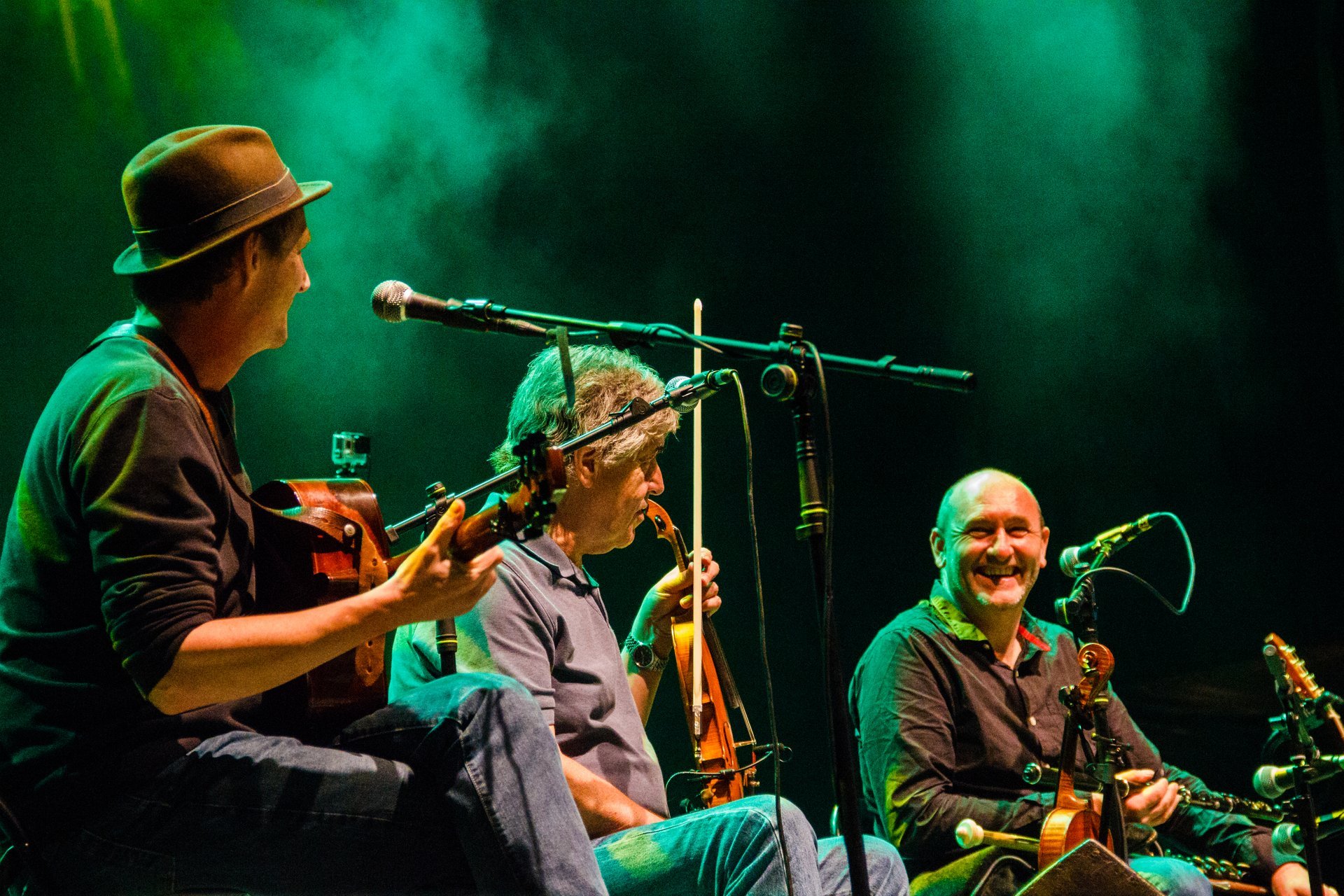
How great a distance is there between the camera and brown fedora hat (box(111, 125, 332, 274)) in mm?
1827

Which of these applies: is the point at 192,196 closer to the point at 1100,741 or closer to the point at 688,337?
the point at 688,337

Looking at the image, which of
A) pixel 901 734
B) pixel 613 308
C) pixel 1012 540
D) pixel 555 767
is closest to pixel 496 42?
pixel 613 308

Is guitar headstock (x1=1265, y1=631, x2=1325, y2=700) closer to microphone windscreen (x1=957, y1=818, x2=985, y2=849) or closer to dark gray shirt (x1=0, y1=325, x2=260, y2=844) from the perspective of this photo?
microphone windscreen (x1=957, y1=818, x2=985, y2=849)

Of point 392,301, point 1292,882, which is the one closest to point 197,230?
point 392,301

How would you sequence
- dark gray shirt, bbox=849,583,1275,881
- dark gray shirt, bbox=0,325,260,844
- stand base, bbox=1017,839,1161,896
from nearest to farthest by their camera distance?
1. dark gray shirt, bbox=0,325,260,844
2. stand base, bbox=1017,839,1161,896
3. dark gray shirt, bbox=849,583,1275,881

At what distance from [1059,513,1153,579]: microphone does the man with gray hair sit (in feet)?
3.35

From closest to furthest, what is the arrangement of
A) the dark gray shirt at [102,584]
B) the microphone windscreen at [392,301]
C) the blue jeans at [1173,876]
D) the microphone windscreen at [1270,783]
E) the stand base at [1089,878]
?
1. the dark gray shirt at [102,584]
2. the microphone windscreen at [392,301]
3. the stand base at [1089,878]
4. the blue jeans at [1173,876]
5. the microphone windscreen at [1270,783]

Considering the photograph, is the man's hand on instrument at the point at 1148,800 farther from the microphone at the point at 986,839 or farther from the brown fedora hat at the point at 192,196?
the brown fedora hat at the point at 192,196

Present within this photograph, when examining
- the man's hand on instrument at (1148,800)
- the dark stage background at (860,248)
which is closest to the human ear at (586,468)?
the dark stage background at (860,248)

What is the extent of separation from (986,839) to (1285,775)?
1.04 meters

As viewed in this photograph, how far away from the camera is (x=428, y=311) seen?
6.33 feet

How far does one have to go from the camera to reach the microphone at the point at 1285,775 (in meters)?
3.12

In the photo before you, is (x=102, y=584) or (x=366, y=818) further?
(x=366, y=818)

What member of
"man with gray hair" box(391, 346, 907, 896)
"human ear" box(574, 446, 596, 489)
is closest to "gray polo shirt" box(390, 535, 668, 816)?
"man with gray hair" box(391, 346, 907, 896)
